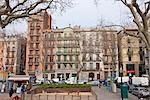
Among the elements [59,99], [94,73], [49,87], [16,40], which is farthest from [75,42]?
[59,99]

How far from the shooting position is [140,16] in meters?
17.4

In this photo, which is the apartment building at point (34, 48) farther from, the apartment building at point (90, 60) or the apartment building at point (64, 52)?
the apartment building at point (90, 60)

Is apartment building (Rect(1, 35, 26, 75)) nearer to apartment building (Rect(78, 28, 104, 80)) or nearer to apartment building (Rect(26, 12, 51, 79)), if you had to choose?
apartment building (Rect(26, 12, 51, 79))

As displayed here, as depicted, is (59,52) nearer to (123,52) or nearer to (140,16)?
(123,52)

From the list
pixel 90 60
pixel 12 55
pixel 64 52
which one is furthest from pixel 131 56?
pixel 12 55

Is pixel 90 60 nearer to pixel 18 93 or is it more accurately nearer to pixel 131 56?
pixel 131 56

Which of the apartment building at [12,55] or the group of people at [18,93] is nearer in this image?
the group of people at [18,93]

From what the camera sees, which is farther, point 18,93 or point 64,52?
point 64,52

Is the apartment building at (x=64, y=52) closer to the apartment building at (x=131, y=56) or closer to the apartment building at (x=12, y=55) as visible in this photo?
the apartment building at (x=12, y=55)

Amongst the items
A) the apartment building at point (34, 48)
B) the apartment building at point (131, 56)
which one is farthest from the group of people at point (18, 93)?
the apartment building at point (34, 48)

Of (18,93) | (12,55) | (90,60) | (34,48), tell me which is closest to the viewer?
(18,93)

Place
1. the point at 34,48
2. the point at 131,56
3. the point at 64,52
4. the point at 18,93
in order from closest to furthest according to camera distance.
Answer: the point at 18,93 < the point at 131,56 < the point at 64,52 < the point at 34,48

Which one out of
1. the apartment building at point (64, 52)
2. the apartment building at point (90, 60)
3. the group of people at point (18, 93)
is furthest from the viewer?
the apartment building at point (64, 52)

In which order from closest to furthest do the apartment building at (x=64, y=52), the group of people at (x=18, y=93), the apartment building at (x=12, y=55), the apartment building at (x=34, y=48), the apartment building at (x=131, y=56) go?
the group of people at (x=18, y=93)
the apartment building at (x=131, y=56)
the apartment building at (x=64, y=52)
the apartment building at (x=34, y=48)
the apartment building at (x=12, y=55)
